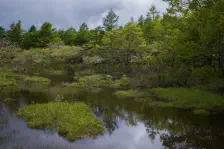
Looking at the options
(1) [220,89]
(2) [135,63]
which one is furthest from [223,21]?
(2) [135,63]

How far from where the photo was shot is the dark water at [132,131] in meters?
14.5

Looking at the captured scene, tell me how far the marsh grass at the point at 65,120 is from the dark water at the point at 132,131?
60 cm

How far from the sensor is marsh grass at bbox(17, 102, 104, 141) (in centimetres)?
1619

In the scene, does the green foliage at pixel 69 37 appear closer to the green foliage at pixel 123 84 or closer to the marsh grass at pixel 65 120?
the green foliage at pixel 123 84

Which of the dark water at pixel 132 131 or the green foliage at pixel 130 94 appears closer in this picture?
the dark water at pixel 132 131

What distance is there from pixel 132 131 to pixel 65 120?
510 centimetres

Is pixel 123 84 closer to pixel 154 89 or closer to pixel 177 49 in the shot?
pixel 154 89

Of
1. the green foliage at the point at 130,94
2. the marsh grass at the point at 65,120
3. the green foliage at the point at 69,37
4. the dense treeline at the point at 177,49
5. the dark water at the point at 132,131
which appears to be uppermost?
the green foliage at the point at 69,37

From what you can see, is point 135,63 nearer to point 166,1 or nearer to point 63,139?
point 166,1

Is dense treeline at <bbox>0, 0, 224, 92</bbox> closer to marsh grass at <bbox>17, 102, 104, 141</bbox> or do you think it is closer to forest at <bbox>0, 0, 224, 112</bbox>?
forest at <bbox>0, 0, 224, 112</bbox>

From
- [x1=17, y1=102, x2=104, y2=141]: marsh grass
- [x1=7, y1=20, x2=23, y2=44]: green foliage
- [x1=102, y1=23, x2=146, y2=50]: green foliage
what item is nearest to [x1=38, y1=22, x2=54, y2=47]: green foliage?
[x1=7, y1=20, x2=23, y2=44]: green foliage

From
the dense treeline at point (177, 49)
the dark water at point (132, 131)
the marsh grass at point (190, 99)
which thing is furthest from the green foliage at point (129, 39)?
the dark water at point (132, 131)

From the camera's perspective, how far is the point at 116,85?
3841 centimetres

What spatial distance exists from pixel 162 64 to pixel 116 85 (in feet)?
28.1
